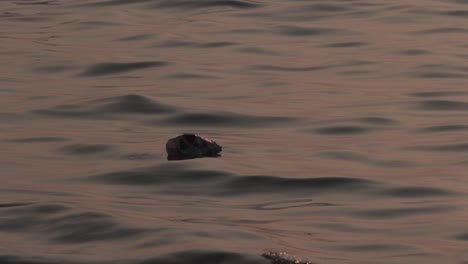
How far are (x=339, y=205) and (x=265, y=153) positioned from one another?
45.8 inches

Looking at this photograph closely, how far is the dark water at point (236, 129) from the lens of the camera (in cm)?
672

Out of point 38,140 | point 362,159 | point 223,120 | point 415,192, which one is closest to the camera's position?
point 415,192

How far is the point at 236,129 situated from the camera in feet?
30.0

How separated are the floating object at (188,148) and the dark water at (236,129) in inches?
3.8

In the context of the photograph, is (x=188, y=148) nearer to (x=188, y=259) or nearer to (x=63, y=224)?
(x=63, y=224)

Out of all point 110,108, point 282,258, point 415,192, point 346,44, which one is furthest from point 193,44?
point 282,258

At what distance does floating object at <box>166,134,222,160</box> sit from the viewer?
8344 millimetres

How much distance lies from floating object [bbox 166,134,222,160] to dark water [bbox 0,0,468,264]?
0.31 feet

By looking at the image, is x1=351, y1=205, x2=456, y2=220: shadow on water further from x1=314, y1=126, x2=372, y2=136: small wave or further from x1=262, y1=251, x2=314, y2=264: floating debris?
x1=314, y1=126, x2=372, y2=136: small wave

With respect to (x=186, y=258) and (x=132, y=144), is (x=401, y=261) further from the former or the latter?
(x=132, y=144)

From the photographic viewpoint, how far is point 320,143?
8742 mm

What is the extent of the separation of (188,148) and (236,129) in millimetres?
802

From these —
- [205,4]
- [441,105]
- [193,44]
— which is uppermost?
[205,4]

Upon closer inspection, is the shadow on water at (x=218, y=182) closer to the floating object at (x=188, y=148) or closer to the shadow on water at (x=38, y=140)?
the floating object at (x=188, y=148)
